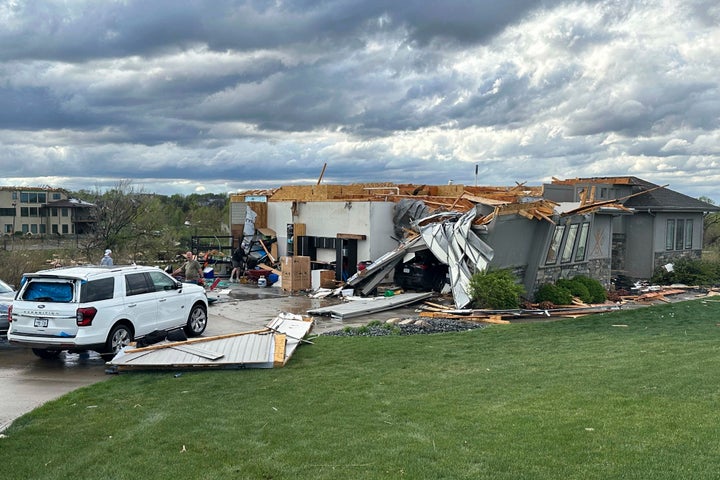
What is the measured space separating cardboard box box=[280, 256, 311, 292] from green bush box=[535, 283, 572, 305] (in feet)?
28.5

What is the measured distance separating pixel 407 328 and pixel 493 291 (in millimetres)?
4080

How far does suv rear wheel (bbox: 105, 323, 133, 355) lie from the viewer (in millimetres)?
12977

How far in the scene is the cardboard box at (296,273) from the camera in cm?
2556

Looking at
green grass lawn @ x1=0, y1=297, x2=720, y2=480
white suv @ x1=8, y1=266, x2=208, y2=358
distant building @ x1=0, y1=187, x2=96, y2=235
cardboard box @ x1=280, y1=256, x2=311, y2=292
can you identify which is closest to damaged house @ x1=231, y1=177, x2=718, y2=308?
cardboard box @ x1=280, y1=256, x2=311, y2=292

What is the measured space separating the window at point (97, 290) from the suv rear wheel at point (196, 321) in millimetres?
2575

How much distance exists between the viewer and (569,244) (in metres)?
23.7

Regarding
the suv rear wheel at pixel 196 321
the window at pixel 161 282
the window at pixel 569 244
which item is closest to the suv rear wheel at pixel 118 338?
the window at pixel 161 282

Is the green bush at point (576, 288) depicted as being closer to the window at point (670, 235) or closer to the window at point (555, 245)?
the window at point (555, 245)

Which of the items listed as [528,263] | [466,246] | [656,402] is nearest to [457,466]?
[656,402]

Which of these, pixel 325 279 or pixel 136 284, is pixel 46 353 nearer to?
pixel 136 284

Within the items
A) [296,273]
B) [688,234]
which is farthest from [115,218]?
[688,234]

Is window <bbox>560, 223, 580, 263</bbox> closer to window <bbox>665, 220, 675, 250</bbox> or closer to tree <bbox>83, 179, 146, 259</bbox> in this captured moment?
window <bbox>665, 220, 675, 250</bbox>

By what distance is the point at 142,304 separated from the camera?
1387 cm

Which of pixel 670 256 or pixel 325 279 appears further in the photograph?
pixel 670 256
